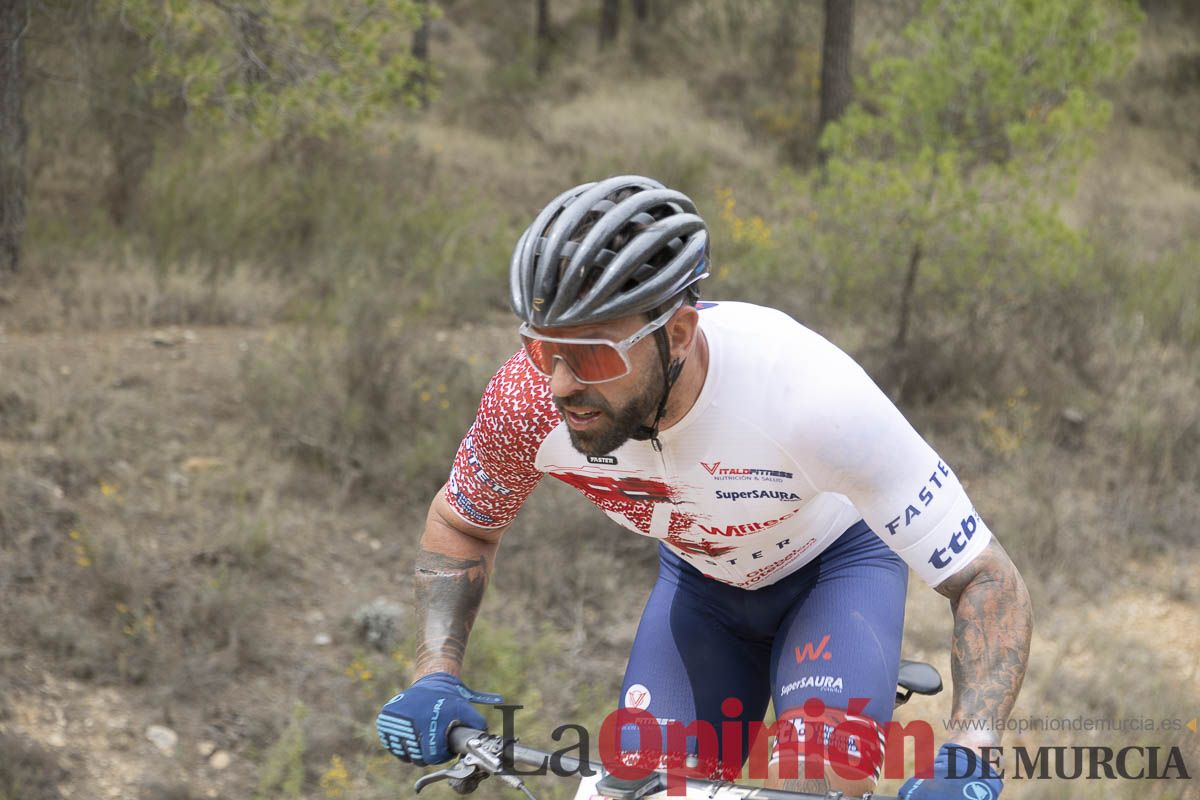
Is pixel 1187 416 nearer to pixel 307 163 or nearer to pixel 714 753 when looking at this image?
pixel 714 753

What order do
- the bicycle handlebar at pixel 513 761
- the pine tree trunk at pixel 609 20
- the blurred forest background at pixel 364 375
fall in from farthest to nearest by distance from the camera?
the pine tree trunk at pixel 609 20 → the blurred forest background at pixel 364 375 → the bicycle handlebar at pixel 513 761

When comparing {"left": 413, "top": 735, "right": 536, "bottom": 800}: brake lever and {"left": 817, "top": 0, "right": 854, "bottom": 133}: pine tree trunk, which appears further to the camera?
{"left": 817, "top": 0, "right": 854, "bottom": 133}: pine tree trunk

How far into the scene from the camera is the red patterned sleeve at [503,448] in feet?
8.79

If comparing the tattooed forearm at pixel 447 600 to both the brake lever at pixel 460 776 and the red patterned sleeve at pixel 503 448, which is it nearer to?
the red patterned sleeve at pixel 503 448

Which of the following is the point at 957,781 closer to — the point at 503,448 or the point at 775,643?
the point at 775,643

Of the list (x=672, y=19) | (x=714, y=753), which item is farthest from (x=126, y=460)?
(x=672, y=19)

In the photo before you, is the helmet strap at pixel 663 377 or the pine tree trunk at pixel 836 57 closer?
the helmet strap at pixel 663 377

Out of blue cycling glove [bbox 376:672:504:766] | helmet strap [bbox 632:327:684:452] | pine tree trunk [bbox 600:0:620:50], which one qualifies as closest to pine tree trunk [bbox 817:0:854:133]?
pine tree trunk [bbox 600:0:620:50]

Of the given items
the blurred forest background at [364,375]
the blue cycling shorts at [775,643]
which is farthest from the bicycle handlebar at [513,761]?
the blurred forest background at [364,375]

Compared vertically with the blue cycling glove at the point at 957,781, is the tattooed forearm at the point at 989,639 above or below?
above

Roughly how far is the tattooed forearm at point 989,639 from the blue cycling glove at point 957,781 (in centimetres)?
15

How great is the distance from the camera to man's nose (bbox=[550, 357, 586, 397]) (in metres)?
2.30

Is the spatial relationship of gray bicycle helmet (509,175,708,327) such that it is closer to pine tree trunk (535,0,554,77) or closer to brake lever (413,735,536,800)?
brake lever (413,735,536,800)

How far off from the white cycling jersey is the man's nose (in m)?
0.25
